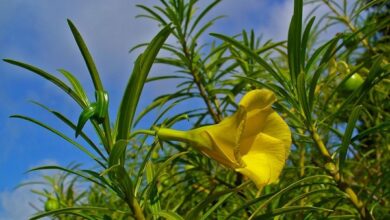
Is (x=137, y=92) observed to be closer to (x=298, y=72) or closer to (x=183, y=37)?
(x=298, y=72)

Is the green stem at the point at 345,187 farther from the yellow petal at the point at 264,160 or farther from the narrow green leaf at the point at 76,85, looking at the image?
the narrow green leaf at the point at 76,85

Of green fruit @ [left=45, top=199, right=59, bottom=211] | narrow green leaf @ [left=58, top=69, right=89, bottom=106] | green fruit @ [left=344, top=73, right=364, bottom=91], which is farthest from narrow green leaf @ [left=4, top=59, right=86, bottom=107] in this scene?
green fruit @ [left=45, top=199, right=59, bottom=211]

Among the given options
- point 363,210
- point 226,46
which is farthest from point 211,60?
point 363,210

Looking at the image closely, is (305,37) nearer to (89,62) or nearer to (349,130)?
(349,130)

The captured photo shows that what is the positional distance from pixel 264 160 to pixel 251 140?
0.04m

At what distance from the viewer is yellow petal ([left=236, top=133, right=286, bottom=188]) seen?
540mm

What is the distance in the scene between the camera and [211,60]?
1.54m

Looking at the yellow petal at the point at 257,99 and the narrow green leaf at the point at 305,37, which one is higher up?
the narrow green leaf at the point at 305,37

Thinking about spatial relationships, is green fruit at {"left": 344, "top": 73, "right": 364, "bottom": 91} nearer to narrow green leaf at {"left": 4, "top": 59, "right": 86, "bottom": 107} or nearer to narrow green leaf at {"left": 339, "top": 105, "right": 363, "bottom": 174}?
narrow green leaf at {"left": 339, "top": 105, "right": 363, "bottom": 174}

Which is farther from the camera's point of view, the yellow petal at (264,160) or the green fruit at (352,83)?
the green fruit at (352,83)

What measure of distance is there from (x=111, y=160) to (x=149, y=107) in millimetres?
554

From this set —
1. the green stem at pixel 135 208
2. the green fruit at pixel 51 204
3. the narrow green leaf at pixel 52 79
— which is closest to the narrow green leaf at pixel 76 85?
the narrow green leaf at pixel 52 79

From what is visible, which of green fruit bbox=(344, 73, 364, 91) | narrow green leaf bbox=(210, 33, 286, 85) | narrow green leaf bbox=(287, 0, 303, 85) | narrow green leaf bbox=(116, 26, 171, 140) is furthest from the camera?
green fruit bbox=(344, 73, 364, 91)

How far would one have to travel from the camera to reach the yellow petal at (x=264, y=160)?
0.54 meters
